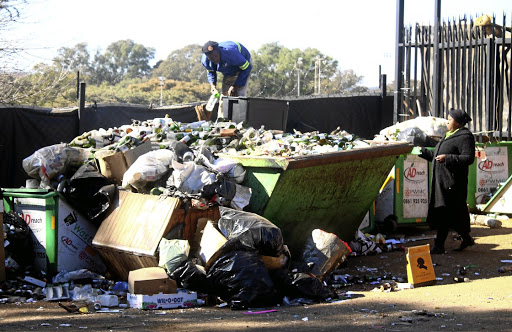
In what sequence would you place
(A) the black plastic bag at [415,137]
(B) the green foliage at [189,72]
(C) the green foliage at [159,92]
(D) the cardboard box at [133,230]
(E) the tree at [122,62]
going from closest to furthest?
(D) the cardboard box at [133,230]
(A) the black plastic bag at [415,137]
(C) the green foliage at [159,92]
(B) the green foliage at [189,72]
(E) the tree at [122,62]

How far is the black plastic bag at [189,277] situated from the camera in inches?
218

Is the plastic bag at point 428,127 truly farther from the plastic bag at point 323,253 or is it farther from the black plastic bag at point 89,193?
the black plastic bag at point 89,193

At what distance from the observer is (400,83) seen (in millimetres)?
13906

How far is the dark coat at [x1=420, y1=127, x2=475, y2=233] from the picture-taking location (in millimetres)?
7559

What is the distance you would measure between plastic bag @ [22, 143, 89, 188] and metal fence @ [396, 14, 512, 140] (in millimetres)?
7110

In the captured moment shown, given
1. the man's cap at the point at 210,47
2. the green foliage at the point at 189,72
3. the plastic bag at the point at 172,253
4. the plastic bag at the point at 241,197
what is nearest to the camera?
the plastic bag at the point at 172,253

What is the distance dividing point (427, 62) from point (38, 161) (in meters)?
8.66

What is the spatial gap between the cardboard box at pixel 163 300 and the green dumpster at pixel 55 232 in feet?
3.58

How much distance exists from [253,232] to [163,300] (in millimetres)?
871

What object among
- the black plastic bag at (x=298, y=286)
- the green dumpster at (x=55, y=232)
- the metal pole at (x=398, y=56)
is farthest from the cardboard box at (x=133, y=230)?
the metal pole at (x=398, y=56)

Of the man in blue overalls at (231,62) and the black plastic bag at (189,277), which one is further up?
the man in blue overalls at (231,62)

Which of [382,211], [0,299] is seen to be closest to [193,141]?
[0,299]

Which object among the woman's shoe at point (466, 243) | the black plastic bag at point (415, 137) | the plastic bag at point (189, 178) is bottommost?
the woman's shoe at point (466, 243)

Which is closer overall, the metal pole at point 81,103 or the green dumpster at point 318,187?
the green dumpster at point 318,187
